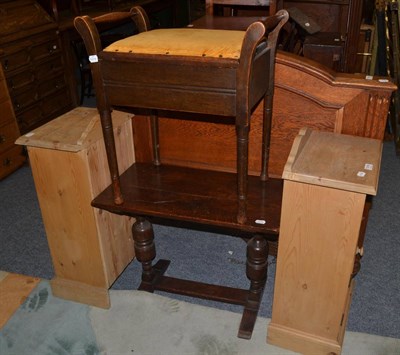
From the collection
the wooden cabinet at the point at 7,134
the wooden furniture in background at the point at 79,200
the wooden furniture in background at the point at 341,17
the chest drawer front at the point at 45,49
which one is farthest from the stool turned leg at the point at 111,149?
the wooden furniture in background at the point at 341,17

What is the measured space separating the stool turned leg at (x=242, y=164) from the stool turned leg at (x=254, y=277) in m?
0.25

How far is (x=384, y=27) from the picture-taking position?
3824mm

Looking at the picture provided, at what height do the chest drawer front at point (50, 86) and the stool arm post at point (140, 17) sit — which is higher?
the stool arm post at point (140, 17)

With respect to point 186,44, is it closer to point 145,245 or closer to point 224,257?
point 145,245

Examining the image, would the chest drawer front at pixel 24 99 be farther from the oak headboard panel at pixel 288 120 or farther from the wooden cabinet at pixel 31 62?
the oak headboard panel at pixel 288 120

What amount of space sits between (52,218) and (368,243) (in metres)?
1.70

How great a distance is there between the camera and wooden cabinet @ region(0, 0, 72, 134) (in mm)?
3229

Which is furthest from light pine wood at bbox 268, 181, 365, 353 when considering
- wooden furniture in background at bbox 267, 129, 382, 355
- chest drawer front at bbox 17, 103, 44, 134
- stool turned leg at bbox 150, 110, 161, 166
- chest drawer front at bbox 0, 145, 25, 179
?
chest drawer front at bbox 17, 103, 44, 134

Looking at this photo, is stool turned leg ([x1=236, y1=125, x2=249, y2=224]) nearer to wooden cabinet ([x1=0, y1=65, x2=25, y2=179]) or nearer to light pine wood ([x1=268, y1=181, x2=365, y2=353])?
light pine wood ([x1=268, y1=181, x2=365, y2=353])

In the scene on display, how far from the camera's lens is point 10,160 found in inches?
131

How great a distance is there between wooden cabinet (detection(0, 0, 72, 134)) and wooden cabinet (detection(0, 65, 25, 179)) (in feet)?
0.20

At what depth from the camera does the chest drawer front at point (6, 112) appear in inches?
125

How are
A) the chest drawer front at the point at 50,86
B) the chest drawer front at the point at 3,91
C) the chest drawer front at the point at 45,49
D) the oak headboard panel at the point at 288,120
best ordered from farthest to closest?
the chest drawer front at the point at 50,86
the chest drawer front at the point at 45,49
the chest drawer front at the point at 3,91
the oak headboard panel at the point at 288,120

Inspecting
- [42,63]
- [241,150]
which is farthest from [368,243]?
[42,63]
